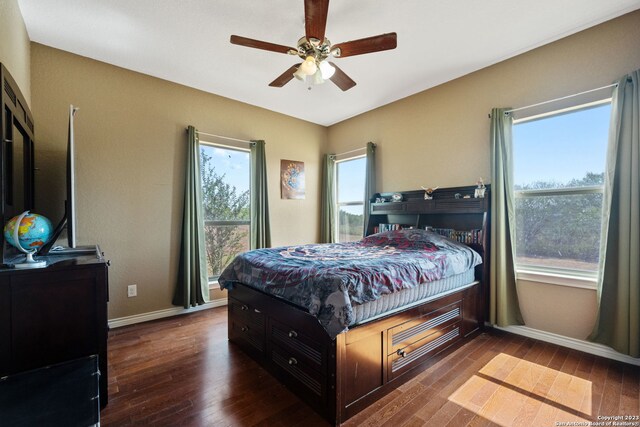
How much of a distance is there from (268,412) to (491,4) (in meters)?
3.41

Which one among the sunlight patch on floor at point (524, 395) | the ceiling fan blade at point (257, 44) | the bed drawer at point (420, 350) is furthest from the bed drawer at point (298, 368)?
the ceiling fan blade at point (257, 44)

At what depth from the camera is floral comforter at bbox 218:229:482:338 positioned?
5.49ft

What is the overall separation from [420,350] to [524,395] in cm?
70

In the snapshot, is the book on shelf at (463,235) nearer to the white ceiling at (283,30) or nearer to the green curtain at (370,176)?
the green curtain at (370,176)

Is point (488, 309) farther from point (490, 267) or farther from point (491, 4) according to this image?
point (491, 4)

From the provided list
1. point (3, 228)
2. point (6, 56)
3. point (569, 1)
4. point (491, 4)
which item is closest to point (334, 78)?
point (491, 4)

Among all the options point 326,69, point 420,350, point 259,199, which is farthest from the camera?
point 259,199

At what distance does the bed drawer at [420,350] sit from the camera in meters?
2.02

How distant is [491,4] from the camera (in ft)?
7.23

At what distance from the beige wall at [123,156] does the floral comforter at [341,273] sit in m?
1.34

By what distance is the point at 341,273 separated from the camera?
1.80 metres

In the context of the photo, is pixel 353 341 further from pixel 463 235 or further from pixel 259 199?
pixel 259 199

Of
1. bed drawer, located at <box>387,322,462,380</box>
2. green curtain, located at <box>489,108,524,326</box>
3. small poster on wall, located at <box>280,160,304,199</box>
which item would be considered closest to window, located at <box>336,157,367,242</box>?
small poster on wall, located at <box>280,160,304,199</box>

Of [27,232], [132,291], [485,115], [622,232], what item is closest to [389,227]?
[485,115]
